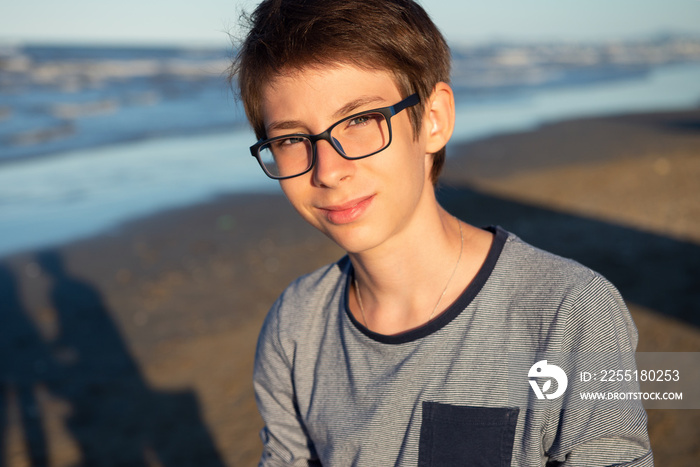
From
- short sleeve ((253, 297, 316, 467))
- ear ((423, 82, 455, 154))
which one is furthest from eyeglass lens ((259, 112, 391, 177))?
short sleeve ((253, 297, 316, 467))

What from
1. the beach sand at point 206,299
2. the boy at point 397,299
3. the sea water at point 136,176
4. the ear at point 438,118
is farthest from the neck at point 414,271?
the sea water at point 136,176

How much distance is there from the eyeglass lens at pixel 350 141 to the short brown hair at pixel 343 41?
0.18m

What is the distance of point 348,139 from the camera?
1.89 m

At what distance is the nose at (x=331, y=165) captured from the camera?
6.18 feet

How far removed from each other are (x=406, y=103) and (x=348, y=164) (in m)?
0.30

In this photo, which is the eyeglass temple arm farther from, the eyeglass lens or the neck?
the neck

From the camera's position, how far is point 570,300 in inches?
66.2

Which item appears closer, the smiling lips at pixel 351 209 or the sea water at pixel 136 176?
the smiling lips at pixel 351 209

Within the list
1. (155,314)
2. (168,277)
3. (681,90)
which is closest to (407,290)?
(155,314)

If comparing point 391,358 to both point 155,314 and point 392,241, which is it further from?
point 155,314

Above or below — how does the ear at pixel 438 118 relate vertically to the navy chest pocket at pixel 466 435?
above

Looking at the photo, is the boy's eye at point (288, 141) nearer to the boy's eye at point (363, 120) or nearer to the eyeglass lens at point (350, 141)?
the eyeglass lens at point (350, 141)

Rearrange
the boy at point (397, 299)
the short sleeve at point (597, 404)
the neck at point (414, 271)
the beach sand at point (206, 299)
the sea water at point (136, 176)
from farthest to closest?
the sea water at point (136, 176) → the beach sand at point (206, 299) → the neck at point (414, 271) → the boy at point (397, 299) → the short sleeve at point (597, 404)

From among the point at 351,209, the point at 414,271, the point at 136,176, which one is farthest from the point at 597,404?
the point at 136,176
